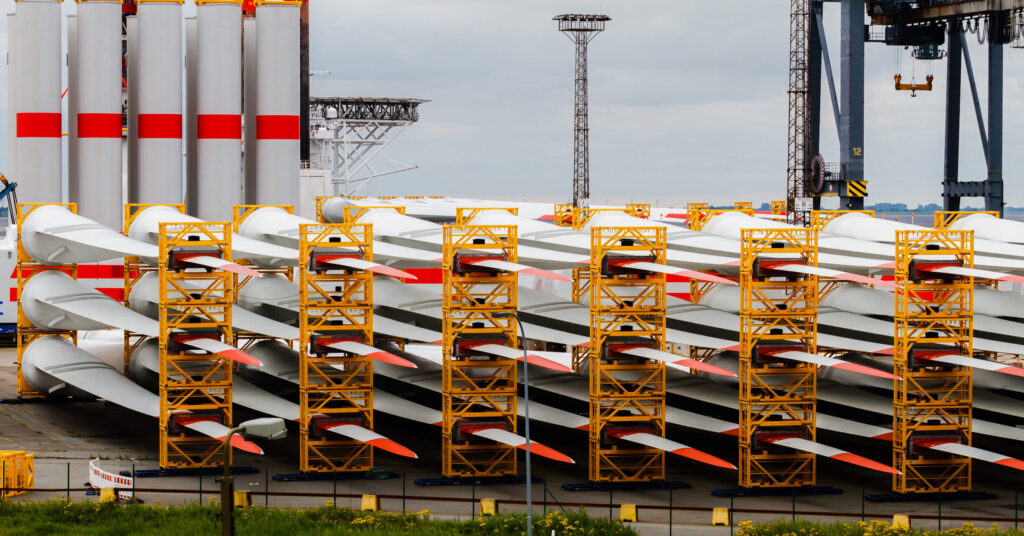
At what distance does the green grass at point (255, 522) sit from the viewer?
47844 mm

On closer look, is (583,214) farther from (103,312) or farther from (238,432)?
(238,432)

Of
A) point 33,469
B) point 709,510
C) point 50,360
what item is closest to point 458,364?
point 709,510

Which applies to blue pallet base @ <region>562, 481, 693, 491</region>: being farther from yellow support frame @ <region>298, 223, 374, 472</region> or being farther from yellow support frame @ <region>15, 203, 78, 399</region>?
yellow support frame @ <region>15, 203, 78, 399</region>

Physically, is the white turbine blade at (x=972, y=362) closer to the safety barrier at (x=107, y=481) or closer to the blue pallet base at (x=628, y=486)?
the blue pallet base at (x=628, y=486)

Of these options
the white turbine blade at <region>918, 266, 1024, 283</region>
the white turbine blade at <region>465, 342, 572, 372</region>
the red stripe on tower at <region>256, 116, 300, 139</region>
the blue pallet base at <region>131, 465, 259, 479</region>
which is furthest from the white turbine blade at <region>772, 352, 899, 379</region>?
the red stripe on tower at <region>256, 116, 300, 139</region>

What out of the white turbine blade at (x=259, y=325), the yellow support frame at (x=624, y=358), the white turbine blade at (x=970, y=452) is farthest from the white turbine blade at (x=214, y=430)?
the white turbine blade at (x=970, y=452)

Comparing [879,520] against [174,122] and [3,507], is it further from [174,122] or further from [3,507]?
[174,122]

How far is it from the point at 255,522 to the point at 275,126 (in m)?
42.7

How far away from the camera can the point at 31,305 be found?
69.7m

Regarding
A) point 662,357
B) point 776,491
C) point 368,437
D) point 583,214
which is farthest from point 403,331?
point 583,214

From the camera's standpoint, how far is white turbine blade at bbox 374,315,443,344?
208 ft

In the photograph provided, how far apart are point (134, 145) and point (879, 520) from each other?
5261 cm

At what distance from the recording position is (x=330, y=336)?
60219 mm

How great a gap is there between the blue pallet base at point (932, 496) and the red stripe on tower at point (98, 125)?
164 ft
